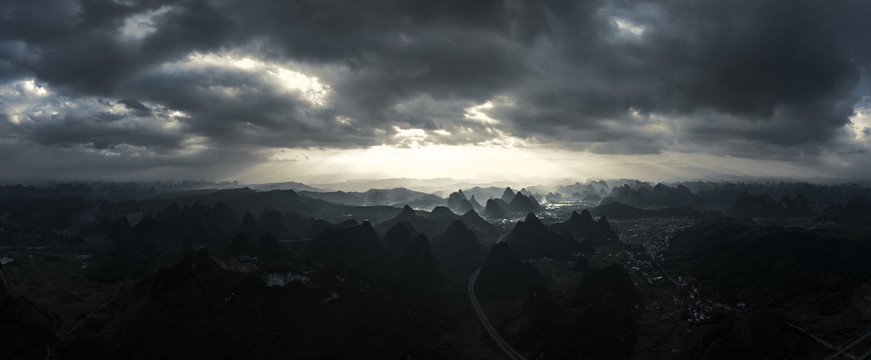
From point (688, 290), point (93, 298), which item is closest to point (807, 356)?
point (688, 290)

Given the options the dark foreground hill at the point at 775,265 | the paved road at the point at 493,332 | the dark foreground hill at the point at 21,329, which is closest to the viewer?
the dark foreground hill at the point at 21,329

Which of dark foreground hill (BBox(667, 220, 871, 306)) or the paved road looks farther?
dark foreground hill (BBox(667, 220, 871, 306))

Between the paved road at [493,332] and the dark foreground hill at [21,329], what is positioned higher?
the dark foreground hill at [21,329]

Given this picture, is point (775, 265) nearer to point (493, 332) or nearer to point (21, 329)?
point (493, 332)

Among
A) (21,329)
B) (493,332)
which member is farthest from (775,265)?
(21,329)

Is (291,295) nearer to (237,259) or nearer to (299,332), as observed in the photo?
(299,332)

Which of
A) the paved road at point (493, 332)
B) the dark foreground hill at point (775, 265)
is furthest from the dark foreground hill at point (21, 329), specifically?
the dark foreground hill at point (775, 265)

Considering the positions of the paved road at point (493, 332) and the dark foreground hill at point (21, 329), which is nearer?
the dark foreground hill at point (21, 329)

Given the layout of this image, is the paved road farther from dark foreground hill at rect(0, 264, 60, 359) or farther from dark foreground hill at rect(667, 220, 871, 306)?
dark foreground hill at rect(0, 264, 60, 359)

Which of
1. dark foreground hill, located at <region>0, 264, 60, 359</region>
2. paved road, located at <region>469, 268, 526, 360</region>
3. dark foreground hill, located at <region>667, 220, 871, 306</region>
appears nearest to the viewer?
dark foreground hill, located at <region>0, 264, 60, 359</region>

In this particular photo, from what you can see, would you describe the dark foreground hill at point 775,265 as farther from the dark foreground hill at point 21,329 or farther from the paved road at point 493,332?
the dark foreground hill at point 21,329

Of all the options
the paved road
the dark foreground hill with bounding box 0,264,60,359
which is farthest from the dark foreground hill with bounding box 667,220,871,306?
the dark foreground hill with bounding box 0,264,60,359
